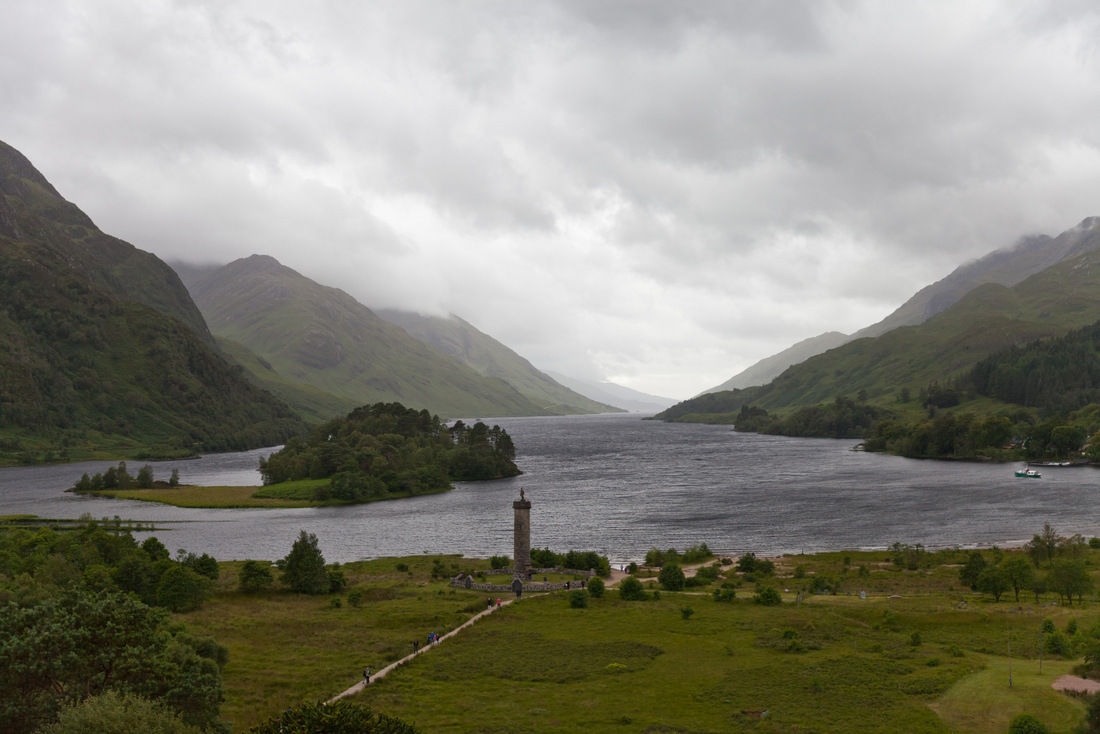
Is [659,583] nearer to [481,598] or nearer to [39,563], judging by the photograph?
[481,598]

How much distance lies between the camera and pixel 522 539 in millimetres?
98062

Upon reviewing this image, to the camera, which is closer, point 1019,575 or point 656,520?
point 1019,575

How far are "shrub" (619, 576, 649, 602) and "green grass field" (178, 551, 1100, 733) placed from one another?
72.9 inches

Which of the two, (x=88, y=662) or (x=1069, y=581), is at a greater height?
(x=88, y=662)

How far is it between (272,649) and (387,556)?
2498 inches

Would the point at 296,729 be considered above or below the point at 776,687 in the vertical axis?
above

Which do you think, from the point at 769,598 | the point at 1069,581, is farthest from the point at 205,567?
the point at 1069,581

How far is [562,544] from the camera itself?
447 feet

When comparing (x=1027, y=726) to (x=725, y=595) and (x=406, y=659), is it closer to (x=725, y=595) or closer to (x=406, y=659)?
(x=725, y=595)

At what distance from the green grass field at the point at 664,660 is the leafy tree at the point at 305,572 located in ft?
6.56

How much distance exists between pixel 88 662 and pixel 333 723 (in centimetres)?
1835

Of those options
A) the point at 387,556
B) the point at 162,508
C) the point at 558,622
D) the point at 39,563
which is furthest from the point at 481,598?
the point at 162,508

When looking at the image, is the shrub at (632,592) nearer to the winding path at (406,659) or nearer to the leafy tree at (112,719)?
the winding path at (406,659)

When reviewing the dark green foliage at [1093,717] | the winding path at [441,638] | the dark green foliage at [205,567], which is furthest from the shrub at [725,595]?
the dark green foliage at [205,567]
